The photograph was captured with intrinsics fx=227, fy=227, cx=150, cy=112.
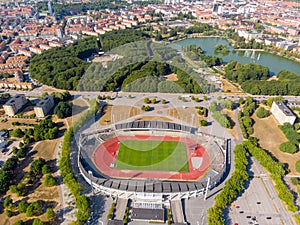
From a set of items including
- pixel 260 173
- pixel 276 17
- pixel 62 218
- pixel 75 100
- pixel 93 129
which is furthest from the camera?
pixel 276 17

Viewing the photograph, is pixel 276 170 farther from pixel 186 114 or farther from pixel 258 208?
pixel 186 114

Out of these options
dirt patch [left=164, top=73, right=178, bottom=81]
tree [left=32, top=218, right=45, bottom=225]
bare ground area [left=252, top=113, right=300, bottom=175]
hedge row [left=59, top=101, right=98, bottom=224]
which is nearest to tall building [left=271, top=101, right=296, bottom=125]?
bare ground area [left=252, top=113, right=300, bottom=175]

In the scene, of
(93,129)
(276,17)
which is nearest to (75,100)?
(93,129)

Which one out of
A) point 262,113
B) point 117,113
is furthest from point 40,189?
point 262,113

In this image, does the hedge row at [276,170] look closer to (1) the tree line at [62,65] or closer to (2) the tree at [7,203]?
(2) the tree at [7,203]

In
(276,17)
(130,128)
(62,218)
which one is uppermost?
(276,17)

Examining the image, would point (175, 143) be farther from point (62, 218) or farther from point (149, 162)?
point (62, 218)
